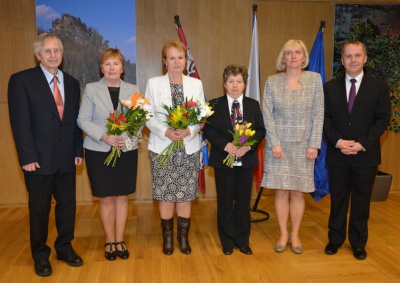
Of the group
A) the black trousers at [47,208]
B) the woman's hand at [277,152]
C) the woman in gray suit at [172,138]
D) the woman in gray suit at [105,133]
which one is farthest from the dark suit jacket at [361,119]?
the black trousers at [47,208]

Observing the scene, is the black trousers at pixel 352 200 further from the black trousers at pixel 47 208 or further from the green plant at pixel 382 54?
the black trousers at pixel 47 208

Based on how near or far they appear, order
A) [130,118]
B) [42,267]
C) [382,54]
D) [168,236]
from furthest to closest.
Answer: [382,54] → [168,236] → [42,267] → [130,118]

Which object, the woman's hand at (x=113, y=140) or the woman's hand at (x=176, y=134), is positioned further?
the woman's hand at (x=176, y=134)

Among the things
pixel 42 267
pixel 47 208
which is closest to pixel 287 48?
pixel 47 208

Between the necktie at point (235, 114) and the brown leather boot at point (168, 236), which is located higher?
the necktie at point (235, 114)

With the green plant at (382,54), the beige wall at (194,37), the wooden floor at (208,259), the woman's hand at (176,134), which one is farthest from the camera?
the beige wall at (194,37)

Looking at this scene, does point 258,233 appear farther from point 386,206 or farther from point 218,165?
point 386,206

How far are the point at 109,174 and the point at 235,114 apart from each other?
47.3 inches

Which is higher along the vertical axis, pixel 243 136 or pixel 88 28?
pixel 88 28

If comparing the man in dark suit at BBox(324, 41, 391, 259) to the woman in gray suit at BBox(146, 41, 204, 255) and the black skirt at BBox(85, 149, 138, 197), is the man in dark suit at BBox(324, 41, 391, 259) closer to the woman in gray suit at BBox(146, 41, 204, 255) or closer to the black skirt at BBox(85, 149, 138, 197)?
the woman in gray suit at BBox(146, 41, 204, 255)

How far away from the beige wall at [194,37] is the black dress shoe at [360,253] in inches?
98.1

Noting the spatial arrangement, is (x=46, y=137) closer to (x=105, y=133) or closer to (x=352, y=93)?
(x=105, y=133)

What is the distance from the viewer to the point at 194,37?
5.44m

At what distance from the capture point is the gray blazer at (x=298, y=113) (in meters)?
3.51
